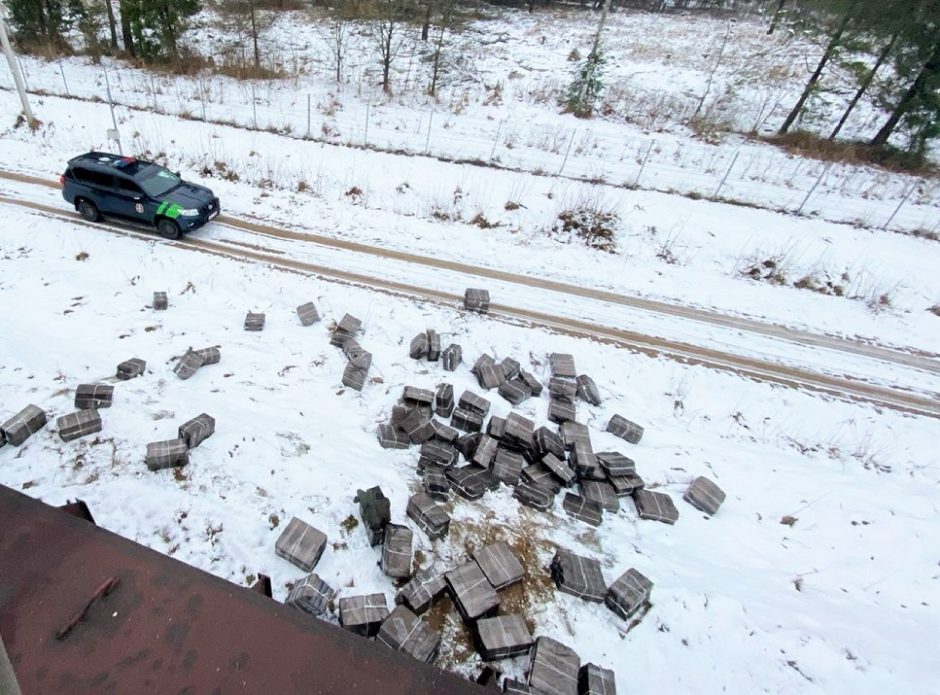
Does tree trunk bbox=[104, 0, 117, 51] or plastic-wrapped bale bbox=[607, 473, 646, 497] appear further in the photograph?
tree trunk bbox=[104, 0, 117, 51]

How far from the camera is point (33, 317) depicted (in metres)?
9.58

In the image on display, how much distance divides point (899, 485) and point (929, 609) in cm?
277

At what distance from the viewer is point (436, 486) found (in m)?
7.39

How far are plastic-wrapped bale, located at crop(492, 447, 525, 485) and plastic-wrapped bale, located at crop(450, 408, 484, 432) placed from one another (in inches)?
27.8

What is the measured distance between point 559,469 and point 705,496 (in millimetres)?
2532

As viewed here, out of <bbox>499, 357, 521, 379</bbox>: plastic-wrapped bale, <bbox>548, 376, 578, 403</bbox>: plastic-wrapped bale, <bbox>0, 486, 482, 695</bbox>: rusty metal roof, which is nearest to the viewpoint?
<bbox>0, 486, 482, 695</bbox>: rusty metal roof

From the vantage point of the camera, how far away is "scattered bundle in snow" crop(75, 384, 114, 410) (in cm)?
781

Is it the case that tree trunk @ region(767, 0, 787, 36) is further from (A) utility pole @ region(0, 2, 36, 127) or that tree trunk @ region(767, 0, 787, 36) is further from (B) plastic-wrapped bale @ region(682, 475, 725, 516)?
(A) utility pole @ region(0, 2, 36, 127)

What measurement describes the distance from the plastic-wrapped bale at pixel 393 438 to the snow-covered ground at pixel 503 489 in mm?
178

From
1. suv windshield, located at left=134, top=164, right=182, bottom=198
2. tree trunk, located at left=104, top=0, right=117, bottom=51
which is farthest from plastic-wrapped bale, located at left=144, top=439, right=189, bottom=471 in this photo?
tree trunk, located at left=104, top=0, right=117, bottom=51

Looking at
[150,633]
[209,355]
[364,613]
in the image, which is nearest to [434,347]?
[209,355]

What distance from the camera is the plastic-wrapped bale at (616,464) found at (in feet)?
26.0

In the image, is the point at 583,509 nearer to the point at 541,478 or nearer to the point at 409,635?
the point at 541,478

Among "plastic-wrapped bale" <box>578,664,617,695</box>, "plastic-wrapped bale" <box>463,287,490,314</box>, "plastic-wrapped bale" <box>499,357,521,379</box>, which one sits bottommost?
"plastic-wrapped bale" <box>578,664,617,695</box>
